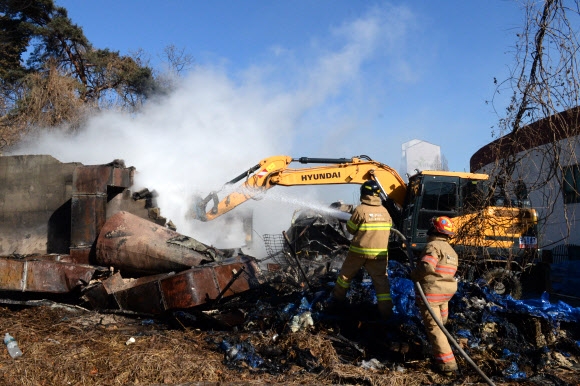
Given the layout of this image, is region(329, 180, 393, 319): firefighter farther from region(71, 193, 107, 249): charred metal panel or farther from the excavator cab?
region(71, 193, 107, 249): charred metal panel

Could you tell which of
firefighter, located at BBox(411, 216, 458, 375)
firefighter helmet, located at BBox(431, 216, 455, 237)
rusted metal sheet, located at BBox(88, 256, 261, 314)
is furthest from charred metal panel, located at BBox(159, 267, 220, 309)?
firefighter helmet, located at BBox(431, 216, 455, 237)

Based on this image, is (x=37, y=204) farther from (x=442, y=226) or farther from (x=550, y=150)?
(x=550, y=150)

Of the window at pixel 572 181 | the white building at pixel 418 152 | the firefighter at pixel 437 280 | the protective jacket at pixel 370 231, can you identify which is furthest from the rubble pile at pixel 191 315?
the white building at pixel 418 152

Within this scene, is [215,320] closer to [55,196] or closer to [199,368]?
[199,368]


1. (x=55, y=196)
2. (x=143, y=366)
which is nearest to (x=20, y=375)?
(x=143, y=366)

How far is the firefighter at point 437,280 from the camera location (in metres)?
4.28

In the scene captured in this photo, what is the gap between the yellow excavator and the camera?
705 cm

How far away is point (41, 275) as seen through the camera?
6219 millimetres

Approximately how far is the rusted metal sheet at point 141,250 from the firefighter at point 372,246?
7.72 ft

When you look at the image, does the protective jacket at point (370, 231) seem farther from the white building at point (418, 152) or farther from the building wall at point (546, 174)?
the white building at point (418, 152)

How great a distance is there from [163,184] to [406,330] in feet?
18.0

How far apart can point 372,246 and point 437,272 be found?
0.83 m

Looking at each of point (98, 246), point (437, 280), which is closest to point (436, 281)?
point (437, 280)

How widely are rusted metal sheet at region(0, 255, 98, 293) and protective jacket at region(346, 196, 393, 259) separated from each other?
11.8 feet
